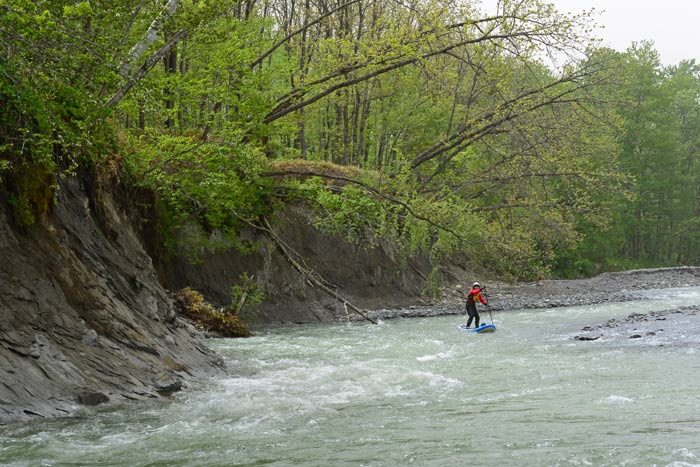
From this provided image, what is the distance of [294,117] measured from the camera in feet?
73.3

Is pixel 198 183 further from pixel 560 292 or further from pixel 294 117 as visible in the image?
pixel 560 292

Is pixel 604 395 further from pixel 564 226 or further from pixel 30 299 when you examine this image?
pixel 564 226

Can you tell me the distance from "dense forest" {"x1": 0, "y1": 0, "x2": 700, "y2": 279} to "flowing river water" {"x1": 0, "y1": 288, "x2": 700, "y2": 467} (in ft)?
10.9

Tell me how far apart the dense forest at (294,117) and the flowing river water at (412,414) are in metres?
3.32

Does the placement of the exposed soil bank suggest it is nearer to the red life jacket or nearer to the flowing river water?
the red life jacket

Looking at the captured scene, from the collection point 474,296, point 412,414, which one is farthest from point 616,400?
Answer: point 474,296

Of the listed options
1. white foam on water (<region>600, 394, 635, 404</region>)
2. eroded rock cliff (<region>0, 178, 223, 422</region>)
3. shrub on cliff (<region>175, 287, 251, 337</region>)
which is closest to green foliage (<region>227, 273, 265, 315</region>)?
shrub on cliff (<region>175, 287, 251, 337</region>)

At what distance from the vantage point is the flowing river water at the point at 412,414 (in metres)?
6.13

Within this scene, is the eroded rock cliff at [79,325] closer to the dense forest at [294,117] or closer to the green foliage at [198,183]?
the dense forest at [294,117]

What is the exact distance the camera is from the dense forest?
9219 millimetres

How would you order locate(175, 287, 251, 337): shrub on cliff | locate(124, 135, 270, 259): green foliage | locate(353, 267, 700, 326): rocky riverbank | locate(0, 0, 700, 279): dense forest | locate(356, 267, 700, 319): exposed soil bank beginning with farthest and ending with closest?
locate(356, 267, 700, 319): exposed soil bank → locate(353, 267, 700, 326): rocky riverbank → locate(124, 135, 270, 259): green foliage → locate(175, 287, 251, 337): shrub on cliff → locate(0, 0, 700, 279): dense forest

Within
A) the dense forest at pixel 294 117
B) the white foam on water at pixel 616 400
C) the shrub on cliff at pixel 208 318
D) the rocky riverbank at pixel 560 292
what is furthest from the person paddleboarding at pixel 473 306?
the white foam on water at pixel 616 400

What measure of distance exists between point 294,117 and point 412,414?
51.0 feet

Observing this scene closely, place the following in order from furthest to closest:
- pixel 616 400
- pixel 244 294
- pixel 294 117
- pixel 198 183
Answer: pixel 294 117 → pixel 244 294 → pixel 198 183 → pixel 616 400
